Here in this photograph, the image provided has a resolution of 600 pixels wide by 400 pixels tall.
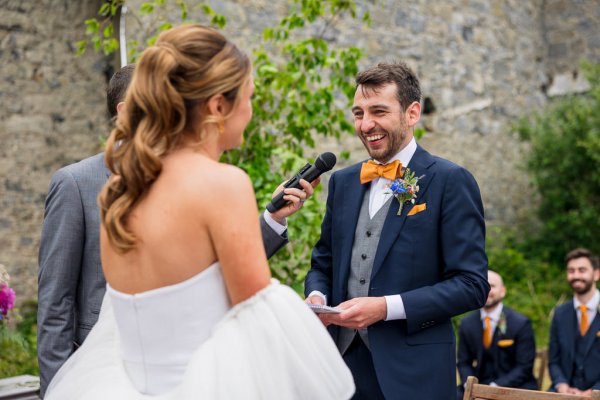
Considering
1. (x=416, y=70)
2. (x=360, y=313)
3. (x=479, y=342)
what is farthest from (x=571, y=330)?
(x=416, y=70)

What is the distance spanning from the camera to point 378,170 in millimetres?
2844

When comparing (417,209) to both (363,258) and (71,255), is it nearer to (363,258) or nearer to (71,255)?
(363,258)

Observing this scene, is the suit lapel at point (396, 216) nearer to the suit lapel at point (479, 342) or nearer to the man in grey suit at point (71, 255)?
the man in grey suit at point (71, 255)

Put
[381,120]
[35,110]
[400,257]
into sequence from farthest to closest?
[35,110] < [381,120] < [400,257]

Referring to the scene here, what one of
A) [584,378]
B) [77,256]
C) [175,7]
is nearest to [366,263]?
[77,256]

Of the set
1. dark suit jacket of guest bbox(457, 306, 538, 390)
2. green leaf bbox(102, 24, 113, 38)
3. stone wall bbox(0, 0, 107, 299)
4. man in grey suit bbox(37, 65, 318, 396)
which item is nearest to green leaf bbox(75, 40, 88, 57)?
green leaf bbox(102, 24, 113, 38)

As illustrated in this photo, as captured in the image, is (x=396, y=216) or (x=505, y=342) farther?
(x=505, y=342)

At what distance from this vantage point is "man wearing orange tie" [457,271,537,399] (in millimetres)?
5250

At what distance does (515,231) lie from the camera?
10.7m

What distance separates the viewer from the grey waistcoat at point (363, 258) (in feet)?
8.89

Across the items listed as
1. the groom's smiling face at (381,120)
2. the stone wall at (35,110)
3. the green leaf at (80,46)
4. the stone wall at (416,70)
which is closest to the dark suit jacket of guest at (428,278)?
the groom's smiling face at (381,120)

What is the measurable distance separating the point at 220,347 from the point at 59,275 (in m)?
1.06

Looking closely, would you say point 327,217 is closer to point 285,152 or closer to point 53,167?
point 285,152

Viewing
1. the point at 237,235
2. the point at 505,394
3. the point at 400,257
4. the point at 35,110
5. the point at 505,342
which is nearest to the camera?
the point at 237,235
